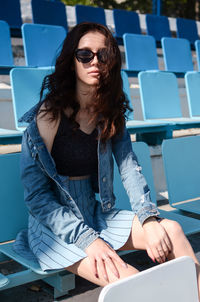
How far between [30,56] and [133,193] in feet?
7.47

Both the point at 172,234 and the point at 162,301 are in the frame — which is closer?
the point at 162,301

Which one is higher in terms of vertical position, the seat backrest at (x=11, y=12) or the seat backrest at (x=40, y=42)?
the seat backrest at (x=11, y=12)

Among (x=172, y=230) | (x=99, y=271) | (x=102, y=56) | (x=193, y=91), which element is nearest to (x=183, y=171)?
(x=172, y=230)

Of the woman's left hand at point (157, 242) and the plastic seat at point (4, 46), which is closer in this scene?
the woman's left hand at point (157, 242)

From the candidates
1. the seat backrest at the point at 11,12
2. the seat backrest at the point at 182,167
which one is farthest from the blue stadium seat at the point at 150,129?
the seat backrest at the point at 11,12

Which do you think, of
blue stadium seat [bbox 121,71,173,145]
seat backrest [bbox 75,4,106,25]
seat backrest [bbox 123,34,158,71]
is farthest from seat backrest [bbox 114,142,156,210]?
seat backrest [bbox 75,4,106,25]

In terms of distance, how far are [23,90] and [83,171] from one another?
3.89 ft

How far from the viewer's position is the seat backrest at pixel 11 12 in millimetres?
4562

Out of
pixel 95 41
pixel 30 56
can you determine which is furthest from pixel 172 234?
pixel 30 56

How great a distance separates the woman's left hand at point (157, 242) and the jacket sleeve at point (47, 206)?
18 centimetres

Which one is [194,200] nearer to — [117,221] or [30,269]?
[117,221]

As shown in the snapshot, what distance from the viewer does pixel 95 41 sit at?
1409 mm

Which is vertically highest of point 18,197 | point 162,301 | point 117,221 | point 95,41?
point 95,41

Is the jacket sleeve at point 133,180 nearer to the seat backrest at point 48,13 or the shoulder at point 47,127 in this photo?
the shoulder at point 47,127
